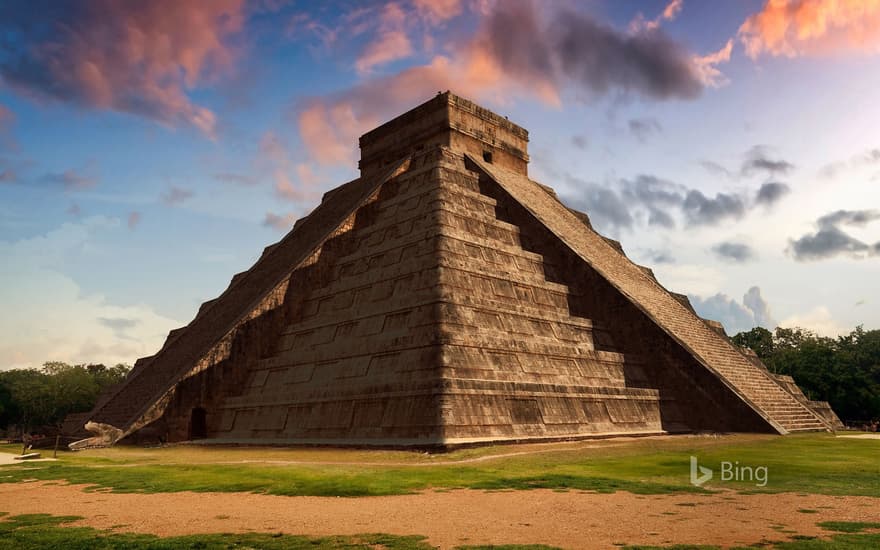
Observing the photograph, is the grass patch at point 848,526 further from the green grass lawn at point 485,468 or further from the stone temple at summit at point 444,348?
the stone temple at summit at point 444,348

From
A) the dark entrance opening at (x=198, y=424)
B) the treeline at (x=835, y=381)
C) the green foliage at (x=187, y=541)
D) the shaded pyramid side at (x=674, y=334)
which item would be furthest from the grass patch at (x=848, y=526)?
the treeline at (x=835, y=381)

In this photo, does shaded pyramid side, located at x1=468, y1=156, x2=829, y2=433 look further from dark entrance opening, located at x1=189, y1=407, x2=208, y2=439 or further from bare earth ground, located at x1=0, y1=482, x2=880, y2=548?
dark entrance opening, located at x1=189, y1=407, x2=208, y2=439

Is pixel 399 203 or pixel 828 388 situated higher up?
pixel 399 203

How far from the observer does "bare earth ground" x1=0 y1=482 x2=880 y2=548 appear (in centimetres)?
848

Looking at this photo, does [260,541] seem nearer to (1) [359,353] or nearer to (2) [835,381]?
(1) [359,353]

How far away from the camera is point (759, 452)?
18422 millimetres

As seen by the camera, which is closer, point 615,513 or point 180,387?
point 615,513

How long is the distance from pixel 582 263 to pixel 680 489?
1865 cm

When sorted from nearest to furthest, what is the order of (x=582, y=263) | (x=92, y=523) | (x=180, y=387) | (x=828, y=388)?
(x=92, y=523), (x=180, y=387), (x=582, y=263), (x=828, y=388)

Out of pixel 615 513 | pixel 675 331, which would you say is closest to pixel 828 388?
pixel 675 331

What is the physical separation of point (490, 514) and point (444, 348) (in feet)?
35.2

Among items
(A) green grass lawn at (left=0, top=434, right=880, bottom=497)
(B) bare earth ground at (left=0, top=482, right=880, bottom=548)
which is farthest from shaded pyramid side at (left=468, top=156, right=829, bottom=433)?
(B) bare earth ground at (left=0, top=482, right=880, bottom=548)

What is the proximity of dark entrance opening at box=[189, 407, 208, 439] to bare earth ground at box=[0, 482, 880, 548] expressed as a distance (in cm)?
1376

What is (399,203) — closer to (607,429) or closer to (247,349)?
(247,349)
